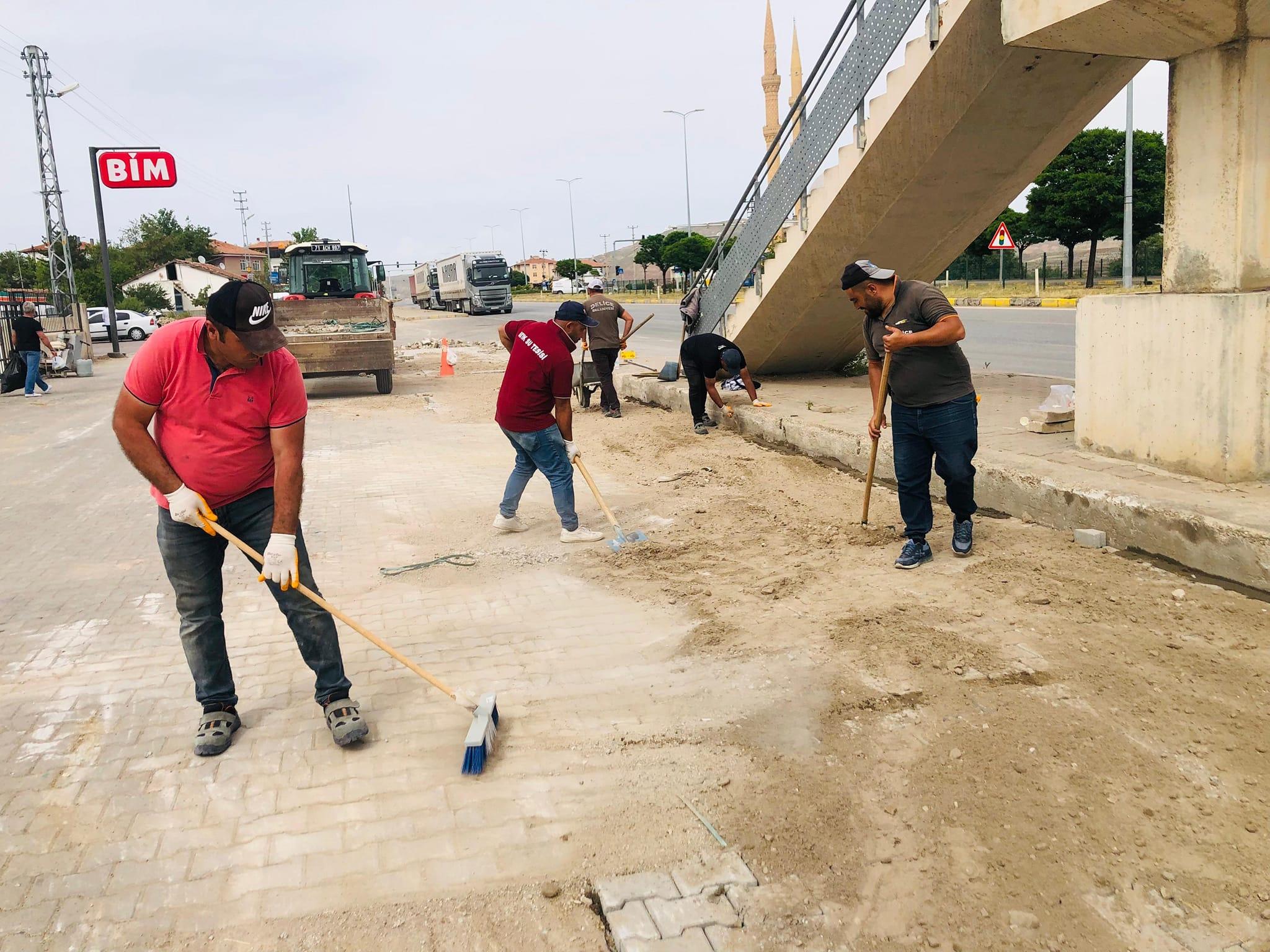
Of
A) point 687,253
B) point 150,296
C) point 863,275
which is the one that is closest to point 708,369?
point 863,275

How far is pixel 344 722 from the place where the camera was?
3586mm

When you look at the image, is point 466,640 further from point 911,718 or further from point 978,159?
point 978,159

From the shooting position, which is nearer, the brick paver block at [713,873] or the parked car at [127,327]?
the brick paver block at [713,873]

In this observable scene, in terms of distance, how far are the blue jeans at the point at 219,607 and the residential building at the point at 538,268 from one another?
16128 centimetres

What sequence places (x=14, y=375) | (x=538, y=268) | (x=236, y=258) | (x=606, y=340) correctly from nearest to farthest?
(x=606, y=340) < (x=14, y=375) < (x=236, y=258) < (x=538, y=268)

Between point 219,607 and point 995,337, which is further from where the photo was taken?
point 995,337

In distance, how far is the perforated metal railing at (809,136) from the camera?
8.25 meters

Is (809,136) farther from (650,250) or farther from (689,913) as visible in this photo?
(650,250)

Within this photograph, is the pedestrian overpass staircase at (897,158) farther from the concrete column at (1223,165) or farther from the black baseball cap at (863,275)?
the black baseball cap at (863,275)

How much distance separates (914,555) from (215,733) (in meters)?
3.71

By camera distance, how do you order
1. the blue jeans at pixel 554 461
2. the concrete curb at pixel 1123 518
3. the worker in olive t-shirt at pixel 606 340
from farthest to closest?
the worker in olive t-shirt at pixel 606 340 → the blue jeans at pixel 554 461 → the concrete curb at pixel 1123 518

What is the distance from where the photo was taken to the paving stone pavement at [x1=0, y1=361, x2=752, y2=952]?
2.82 metres

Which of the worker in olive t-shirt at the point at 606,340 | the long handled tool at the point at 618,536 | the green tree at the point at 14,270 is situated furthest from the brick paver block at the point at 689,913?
the green tree at the point at 14,270

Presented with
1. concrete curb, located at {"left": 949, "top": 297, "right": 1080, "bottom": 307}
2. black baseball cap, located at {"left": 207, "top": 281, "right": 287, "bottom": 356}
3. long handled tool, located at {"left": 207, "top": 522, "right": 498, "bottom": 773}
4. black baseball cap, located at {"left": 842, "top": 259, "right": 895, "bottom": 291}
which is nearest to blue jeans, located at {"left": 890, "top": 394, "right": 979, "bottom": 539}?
black baseball cap, located at {"left": 842, "top": 259, "right": 895, "bottom": 291}
